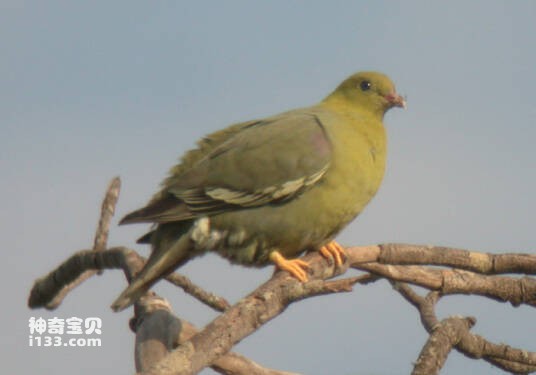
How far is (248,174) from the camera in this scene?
697 centimetres

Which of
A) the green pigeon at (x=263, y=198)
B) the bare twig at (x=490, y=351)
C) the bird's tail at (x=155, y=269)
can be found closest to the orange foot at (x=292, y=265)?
the green pigeon at (x=263, y=198)

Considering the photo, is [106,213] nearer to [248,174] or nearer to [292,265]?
[248,174]

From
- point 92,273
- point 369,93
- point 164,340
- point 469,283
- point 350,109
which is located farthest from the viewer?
point 369,93

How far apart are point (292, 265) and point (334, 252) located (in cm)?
30

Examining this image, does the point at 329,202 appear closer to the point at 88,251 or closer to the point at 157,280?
the point at 157,280

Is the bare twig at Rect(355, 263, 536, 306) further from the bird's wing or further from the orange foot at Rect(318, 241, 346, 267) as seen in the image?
the bird's wing

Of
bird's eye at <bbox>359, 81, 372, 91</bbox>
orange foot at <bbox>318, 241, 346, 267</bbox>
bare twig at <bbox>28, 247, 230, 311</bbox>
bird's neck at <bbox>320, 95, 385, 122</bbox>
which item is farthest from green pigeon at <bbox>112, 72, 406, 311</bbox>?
bird's eye at <bbox>359, 81, 372, 91</bbox>

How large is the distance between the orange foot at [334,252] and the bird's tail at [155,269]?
31.8 inches

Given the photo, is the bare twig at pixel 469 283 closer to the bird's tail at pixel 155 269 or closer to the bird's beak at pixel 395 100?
the bird's tail at pixel 155 269

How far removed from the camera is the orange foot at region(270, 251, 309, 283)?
658cm

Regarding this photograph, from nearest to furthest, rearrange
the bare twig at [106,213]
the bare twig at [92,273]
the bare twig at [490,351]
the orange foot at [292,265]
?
the bare twig at [490,351] < the orange foot at [292,265] < the bare twig at [92,273] < the bare twig at [106,213]

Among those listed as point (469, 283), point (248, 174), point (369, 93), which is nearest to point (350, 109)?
point (369, 93)

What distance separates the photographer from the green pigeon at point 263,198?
685 cm

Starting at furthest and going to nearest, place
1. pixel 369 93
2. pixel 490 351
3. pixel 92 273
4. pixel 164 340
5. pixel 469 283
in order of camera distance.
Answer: pixel 369 93 → pixel 92 273 → pixel 469 283 → pixel 490 351 → pixel 164 340
